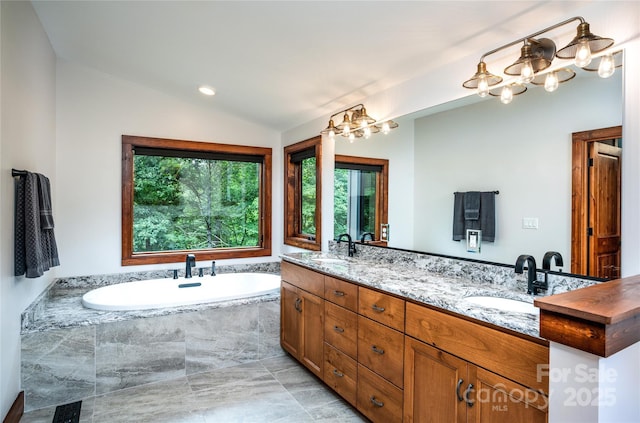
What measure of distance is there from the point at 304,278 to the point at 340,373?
735 mm

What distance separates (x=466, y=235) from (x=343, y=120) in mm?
1478

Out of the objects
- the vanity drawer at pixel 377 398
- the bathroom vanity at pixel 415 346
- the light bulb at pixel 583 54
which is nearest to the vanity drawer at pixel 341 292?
the bathroom vanity at pixel 415 346

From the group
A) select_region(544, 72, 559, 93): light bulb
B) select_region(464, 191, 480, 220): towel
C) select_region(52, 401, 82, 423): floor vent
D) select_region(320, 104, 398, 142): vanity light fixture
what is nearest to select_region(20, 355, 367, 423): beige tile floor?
select_region(52, 401, 82, 423): floor vent

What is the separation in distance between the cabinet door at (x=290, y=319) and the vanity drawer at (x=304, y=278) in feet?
0.23

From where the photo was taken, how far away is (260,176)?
14.6 ft

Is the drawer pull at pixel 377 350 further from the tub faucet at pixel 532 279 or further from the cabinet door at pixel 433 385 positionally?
the tub faucet at pixel 532 279

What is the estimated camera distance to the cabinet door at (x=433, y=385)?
60.7 inches

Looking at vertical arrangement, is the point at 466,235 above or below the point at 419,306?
above

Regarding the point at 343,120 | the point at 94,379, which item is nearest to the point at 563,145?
the point at 343,120

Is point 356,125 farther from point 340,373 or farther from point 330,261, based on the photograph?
point 340,373

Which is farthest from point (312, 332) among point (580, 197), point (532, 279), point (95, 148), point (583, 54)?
point (95, 148)

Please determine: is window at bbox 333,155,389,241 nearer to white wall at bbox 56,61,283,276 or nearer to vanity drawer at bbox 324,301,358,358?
vanity drawer at bbox 324,301,358,358

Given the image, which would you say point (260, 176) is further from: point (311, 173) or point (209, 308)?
point (209, 308)

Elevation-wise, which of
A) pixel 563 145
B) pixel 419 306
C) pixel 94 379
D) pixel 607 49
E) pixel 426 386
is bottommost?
pixel 94 379
